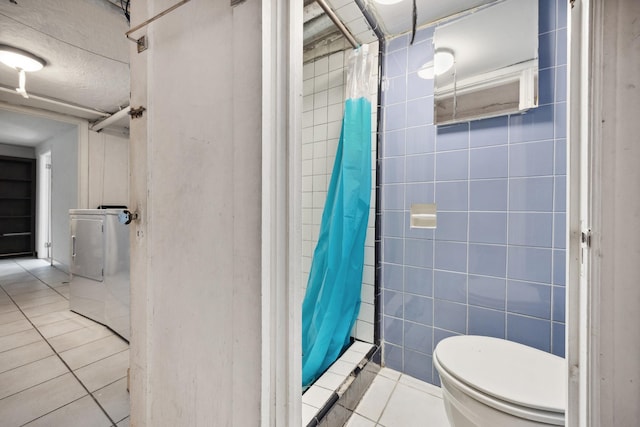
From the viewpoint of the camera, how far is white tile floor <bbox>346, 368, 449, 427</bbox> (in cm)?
123

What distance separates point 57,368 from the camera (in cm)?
159

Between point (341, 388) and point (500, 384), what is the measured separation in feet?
2.32

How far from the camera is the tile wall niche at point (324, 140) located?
1.67 metres

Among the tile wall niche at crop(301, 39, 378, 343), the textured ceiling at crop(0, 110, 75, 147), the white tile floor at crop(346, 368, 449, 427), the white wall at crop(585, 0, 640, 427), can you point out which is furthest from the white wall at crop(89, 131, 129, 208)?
the white wall at crop(585, 0, 640, 427)

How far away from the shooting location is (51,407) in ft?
4.18

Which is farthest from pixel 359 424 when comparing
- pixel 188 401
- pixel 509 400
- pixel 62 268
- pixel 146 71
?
pixel 62 268

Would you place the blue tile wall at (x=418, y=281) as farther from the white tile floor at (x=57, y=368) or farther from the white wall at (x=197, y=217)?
the white tile floor at (x=57, y=368)

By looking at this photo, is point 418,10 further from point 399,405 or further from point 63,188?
point 63,188

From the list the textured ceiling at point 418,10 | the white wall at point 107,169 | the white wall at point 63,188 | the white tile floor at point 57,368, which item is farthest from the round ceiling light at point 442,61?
the white wall at point 63,188

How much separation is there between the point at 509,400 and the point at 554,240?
80cm

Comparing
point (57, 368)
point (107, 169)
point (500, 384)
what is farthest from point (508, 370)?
point (107, 169)

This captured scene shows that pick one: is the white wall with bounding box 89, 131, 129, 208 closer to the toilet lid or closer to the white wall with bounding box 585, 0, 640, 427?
the toilet lid

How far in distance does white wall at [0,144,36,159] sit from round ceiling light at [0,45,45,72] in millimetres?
4049

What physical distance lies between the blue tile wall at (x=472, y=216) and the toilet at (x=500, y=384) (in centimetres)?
30
